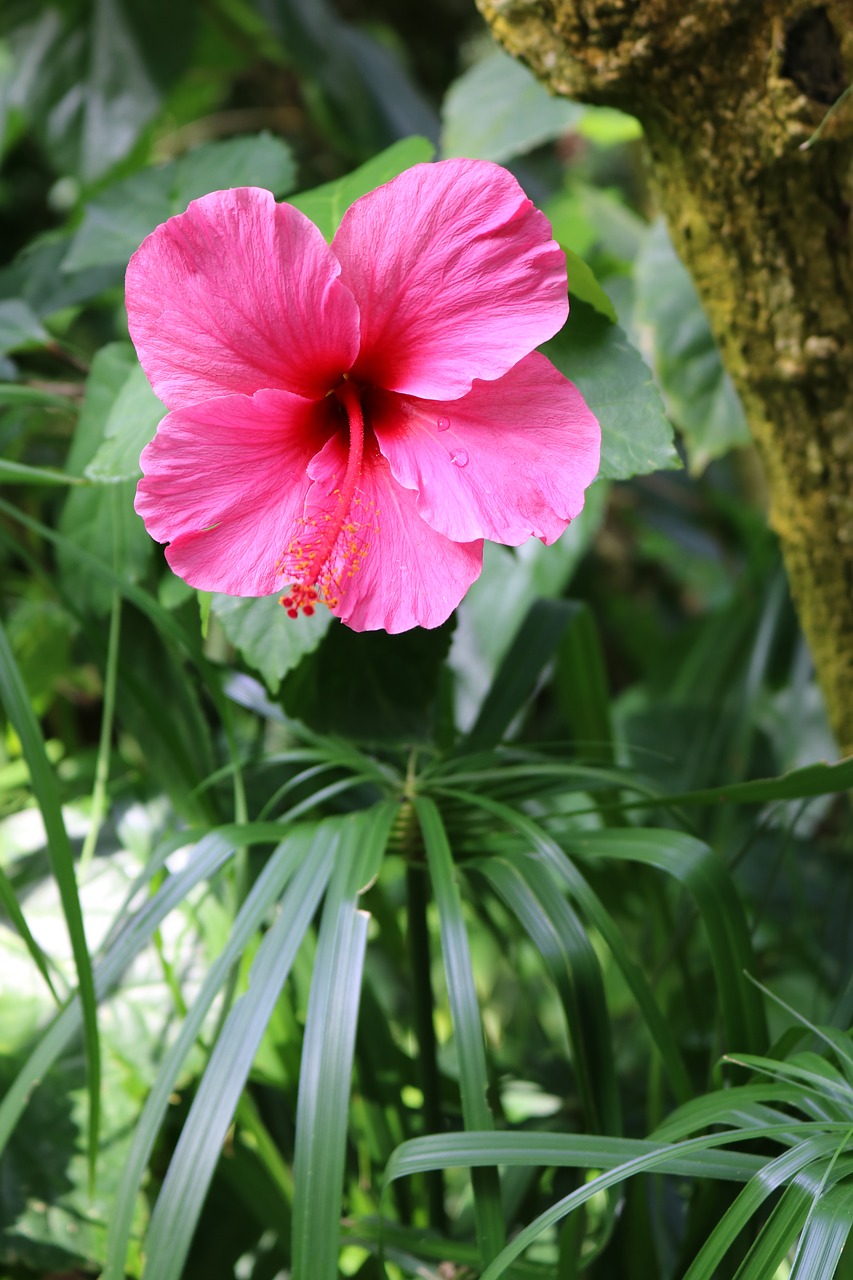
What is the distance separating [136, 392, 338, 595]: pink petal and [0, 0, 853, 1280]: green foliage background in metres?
0.06

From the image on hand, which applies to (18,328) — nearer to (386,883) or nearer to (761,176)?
(761,176)

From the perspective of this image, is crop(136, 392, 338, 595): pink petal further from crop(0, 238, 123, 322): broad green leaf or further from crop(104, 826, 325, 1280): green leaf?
crop(0, 238, 123, 322): broad green leaf

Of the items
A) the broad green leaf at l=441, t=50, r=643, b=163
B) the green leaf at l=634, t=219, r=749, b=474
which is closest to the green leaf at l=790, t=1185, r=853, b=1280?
the green leaf at l=634, t=219, r=749, b=474

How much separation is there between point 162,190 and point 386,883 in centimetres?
58

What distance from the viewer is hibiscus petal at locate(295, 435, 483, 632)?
360mm

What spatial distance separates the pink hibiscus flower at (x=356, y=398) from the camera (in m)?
0.34

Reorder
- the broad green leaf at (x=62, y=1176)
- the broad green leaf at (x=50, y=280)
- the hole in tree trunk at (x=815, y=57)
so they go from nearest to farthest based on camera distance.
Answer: the hole in tree trunk at (x=815, y=57) → the broad green leaf at (x=62, y=1176) → the broad green leaf at (x=50, y=280)

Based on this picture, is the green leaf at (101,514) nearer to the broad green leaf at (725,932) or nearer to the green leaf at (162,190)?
the green leaf at (162,190)

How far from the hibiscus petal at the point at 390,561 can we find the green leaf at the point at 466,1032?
0.12m

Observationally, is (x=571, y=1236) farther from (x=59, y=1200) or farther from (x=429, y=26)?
(x=429, y=26)

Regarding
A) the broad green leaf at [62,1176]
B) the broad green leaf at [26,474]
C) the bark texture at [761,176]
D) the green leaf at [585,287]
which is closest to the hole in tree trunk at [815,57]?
the bark texture at [761,176]

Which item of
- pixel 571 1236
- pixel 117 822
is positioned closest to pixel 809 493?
pixel 571 1236

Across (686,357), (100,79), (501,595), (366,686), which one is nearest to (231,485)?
(366,686)

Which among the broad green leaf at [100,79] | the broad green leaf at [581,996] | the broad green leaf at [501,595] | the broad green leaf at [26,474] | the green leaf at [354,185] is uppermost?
the broad green leaf at [100,79]
